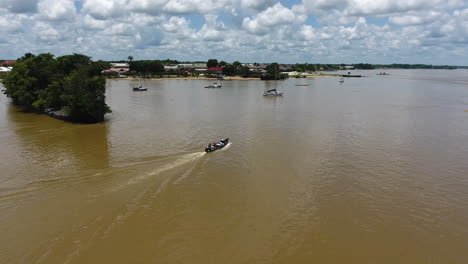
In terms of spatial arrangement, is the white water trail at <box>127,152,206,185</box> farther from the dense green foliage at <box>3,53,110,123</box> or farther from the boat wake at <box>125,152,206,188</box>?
the dense green foliage at <box>3,53,110,123</box>

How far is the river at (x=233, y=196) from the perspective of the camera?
17516 mm

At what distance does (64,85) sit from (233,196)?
37826 mm

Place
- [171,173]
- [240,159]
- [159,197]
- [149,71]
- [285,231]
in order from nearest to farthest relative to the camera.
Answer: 1. [285,231]
2. [159,197]
3. [171,173]
4. [240,159]
5. [149,71]

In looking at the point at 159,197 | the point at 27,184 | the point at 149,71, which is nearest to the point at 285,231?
the point at 159,197

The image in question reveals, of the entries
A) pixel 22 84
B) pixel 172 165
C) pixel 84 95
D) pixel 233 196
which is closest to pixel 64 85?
pixel 84 95

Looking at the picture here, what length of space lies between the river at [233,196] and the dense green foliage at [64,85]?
15.7ft

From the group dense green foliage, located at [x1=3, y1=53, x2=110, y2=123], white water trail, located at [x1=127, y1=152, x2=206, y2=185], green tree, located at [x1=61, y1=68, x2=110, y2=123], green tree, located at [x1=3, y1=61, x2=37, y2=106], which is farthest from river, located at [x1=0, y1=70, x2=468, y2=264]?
green tree, located at [x1=3, y1=61, x2=37, y2=106]

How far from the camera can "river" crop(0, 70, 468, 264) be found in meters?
17.5

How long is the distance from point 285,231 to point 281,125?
29980 millimetres

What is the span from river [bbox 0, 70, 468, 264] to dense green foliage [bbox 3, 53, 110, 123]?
4779 mm

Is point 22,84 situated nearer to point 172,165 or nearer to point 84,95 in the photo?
point 84,95

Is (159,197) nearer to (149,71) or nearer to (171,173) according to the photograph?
(171,173)

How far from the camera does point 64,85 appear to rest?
159 feet

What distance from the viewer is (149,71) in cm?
17288
